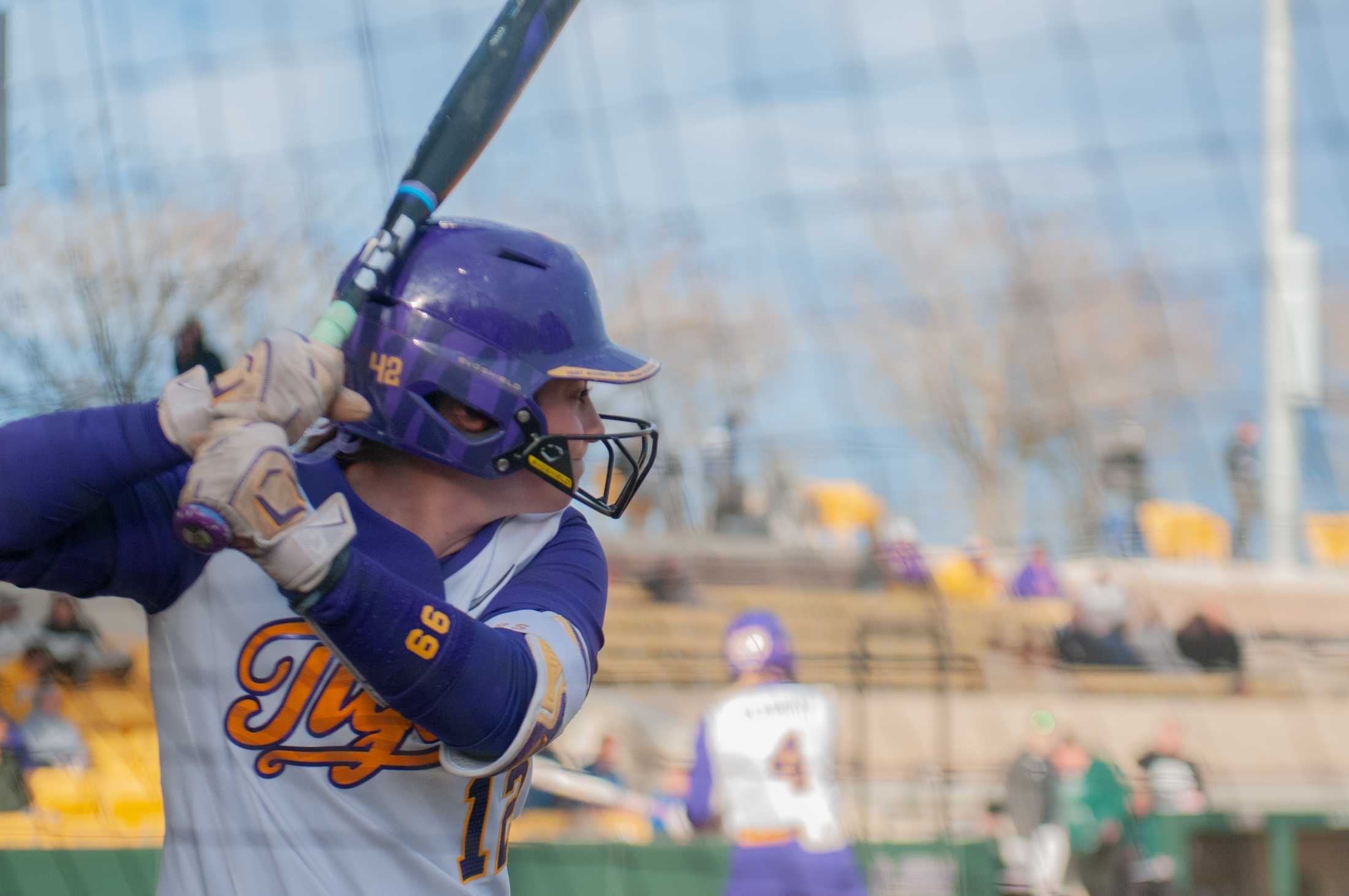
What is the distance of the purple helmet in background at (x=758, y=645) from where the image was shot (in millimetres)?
4844

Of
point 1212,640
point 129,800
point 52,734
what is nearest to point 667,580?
point 1212,640

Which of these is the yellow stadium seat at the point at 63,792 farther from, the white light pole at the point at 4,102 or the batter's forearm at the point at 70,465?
the batter's forearm at the point at 70,465

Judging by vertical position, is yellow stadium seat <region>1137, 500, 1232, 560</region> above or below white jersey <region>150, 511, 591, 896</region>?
below

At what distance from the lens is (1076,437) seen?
4.25 m

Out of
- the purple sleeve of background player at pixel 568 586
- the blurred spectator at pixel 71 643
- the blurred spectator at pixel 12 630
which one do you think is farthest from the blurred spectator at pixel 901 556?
the purple sleeve of background player at pixel 568 586

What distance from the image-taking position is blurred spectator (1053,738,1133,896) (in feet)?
19.3

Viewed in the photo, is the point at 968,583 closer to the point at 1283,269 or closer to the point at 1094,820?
the point at 1094,820

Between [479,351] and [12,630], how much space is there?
140 inches

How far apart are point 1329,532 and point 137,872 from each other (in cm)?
467

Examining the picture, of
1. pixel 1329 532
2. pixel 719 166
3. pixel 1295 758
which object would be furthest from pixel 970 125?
pixel 1295 758

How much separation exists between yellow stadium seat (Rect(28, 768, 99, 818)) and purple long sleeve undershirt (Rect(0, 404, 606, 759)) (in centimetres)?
338

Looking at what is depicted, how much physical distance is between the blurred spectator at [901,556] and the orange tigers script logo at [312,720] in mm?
3660

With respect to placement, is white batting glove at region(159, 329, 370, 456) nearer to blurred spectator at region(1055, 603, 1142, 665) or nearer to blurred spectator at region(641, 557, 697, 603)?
blurred spectator at region(1055, 603, 1142, 665)

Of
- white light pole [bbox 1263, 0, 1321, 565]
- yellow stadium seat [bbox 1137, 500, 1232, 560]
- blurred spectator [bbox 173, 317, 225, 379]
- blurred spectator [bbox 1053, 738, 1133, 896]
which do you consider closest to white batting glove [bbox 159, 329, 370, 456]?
blurred spectator [bbox 173, 317, 225, 379]
